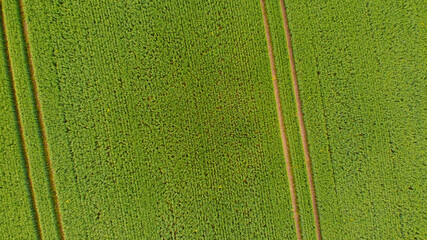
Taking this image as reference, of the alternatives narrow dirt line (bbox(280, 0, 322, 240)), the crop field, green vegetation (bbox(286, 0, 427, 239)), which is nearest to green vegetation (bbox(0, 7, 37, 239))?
the crop field

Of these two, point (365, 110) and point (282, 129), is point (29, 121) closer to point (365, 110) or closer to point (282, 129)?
point (282, 129)

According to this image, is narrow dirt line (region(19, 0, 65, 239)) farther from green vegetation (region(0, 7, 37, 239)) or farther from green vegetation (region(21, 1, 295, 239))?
green vegetation (region(0, 7, 37, 239))

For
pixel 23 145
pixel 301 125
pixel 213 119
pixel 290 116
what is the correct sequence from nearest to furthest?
A: pixel 23 145, pixel 213 119, pixel 290 116, pixel 301 125

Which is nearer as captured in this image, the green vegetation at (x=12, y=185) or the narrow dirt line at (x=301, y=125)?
the green vegetation at (x=12, y=185)

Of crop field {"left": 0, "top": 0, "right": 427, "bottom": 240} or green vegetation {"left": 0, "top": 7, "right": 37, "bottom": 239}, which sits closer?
green vegetation {"left": 0, "top": 7, "right": 37, "bottom": 239}

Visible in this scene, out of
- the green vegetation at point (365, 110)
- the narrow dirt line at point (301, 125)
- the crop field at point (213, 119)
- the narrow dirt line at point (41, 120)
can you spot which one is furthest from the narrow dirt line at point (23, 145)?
the green vegetation at point (365, 110)

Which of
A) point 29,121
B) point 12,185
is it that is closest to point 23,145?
point 29,121

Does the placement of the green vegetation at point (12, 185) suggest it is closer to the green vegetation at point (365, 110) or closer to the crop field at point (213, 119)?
the crop field at point (213, 119)
